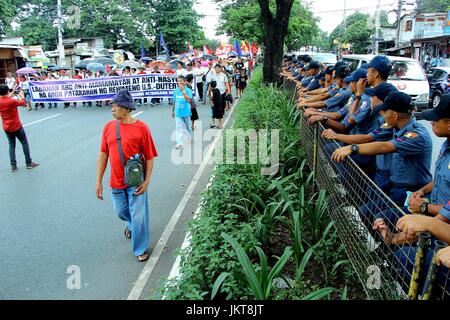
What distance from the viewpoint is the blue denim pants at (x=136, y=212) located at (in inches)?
165

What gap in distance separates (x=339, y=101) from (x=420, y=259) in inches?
157

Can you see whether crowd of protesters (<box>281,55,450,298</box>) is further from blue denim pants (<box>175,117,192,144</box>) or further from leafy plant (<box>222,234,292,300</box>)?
blue denim pants (<box>175,117,192,144</box>)

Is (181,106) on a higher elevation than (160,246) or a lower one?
higher

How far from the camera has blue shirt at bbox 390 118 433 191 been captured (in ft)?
10.6

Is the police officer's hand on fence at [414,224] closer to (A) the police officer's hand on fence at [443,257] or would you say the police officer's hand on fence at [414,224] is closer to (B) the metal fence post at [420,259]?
(B) the metal fence post at [420,259]

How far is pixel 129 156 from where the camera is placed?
4188mm

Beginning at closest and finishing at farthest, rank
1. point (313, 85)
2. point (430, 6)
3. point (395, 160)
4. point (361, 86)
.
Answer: point (395, 160)
point (361, 86)
point (313, 85)
point (430, 6)

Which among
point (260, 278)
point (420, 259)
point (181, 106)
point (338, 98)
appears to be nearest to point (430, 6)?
point (181, 106)

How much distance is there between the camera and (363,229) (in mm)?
2900

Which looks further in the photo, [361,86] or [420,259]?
[361,86]

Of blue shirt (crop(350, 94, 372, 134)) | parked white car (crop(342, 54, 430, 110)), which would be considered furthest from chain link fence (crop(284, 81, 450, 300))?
parked white car (crop(342, 54, 430, 110))

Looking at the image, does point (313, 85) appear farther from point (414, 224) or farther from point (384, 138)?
point (414, 224)
